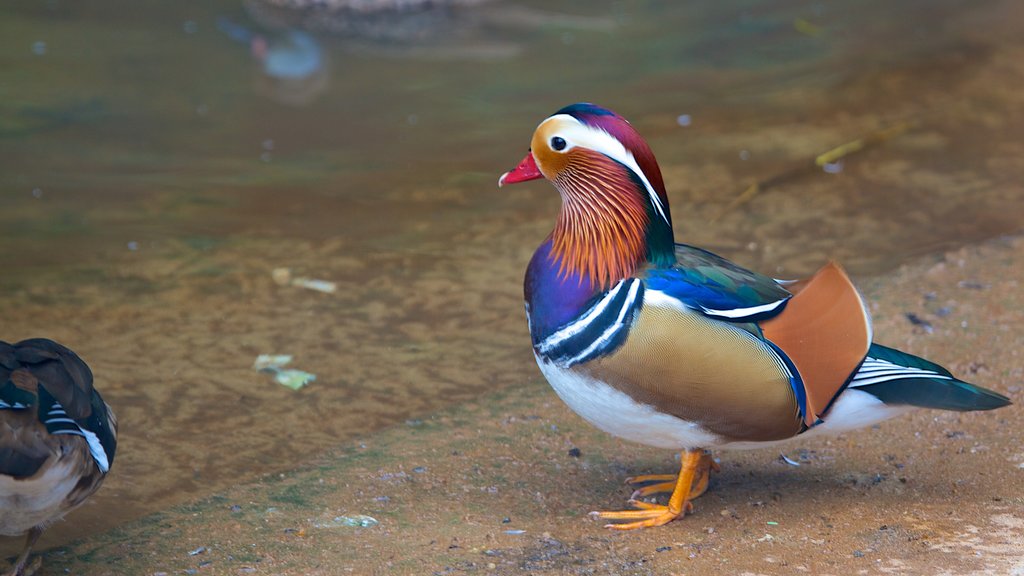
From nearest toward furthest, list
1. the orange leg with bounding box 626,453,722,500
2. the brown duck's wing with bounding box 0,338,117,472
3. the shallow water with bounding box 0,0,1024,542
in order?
the brown duck's wing with bounding box 0,338,117,472, the orange leg with bounding box 626,453,722,500, the shallow water with bounding box 0,0,1024,542

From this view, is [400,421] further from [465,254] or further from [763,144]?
[763,144]

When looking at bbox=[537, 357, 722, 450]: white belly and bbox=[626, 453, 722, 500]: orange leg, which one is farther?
bbox=[626, 453, 722, 500]: orange leg

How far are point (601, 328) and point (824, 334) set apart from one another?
26.2 inches

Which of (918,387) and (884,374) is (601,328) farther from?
(918,387)

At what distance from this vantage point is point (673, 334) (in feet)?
11.1

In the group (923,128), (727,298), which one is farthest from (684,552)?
(923,128)

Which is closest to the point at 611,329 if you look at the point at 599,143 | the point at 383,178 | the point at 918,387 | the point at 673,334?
the point at 673,334

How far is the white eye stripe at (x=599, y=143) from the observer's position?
349cm

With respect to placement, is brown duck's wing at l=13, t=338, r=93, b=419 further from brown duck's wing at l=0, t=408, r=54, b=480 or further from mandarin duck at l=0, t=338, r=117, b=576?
brown duck's wing at l=0, t=408, r=54, b=480

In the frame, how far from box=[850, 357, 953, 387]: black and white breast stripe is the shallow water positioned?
6.03ft

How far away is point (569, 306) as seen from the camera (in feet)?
11.6

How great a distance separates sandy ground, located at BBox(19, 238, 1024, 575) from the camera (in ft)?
11.2

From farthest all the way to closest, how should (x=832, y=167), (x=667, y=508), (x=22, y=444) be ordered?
(x=832, y=167) → (x=667, y=508) → (x=22, y=444)

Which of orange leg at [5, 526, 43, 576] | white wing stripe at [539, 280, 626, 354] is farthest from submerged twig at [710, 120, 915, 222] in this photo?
orange leg at [5, 526, 43, 576]
